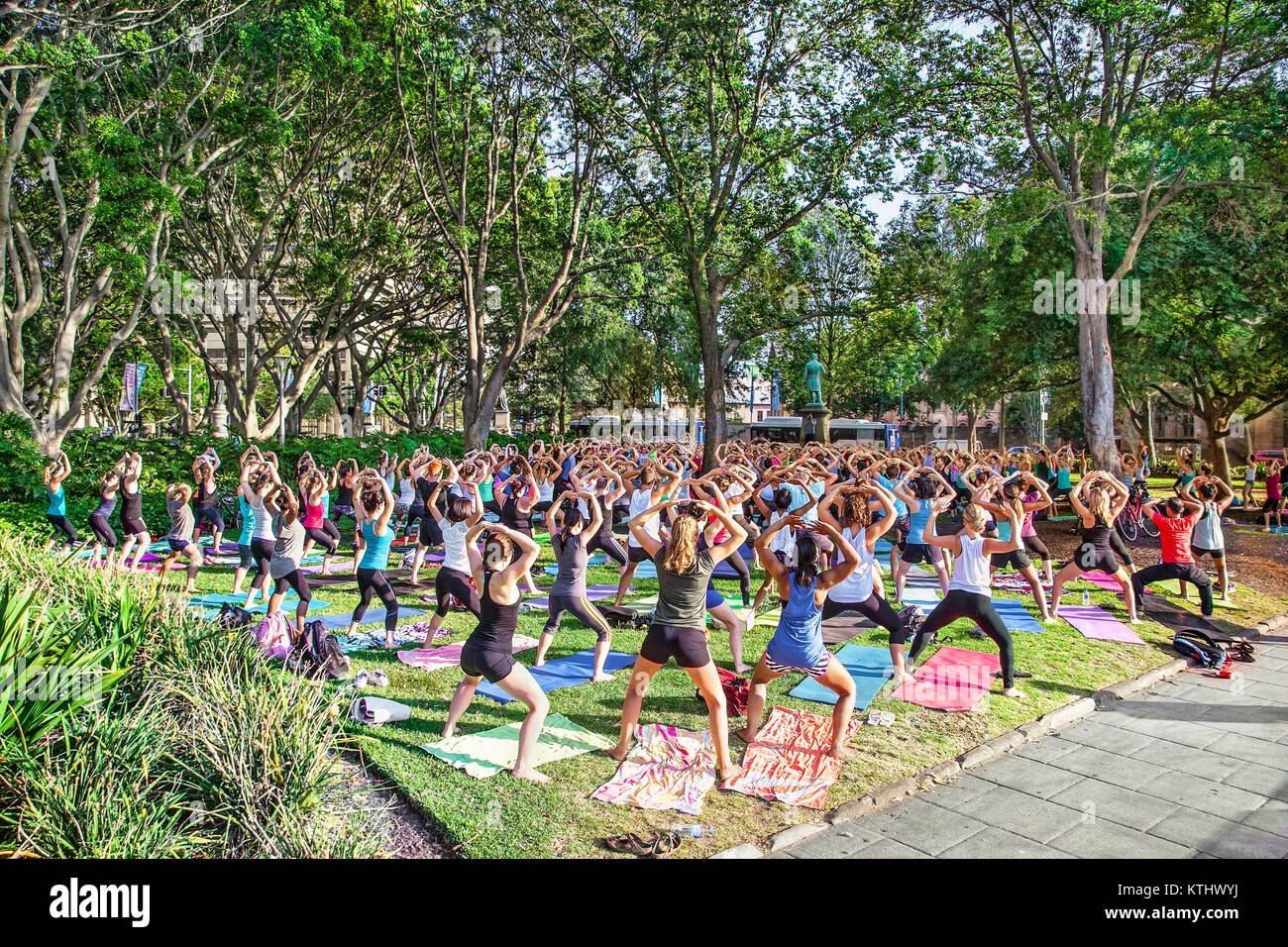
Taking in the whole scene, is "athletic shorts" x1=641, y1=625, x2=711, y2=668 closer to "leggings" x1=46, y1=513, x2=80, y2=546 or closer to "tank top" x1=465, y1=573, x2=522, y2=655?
"tank top" x1=465, y1=573, x2=522, y2=655

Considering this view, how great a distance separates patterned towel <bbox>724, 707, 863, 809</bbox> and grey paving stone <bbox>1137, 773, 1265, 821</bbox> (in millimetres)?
2028

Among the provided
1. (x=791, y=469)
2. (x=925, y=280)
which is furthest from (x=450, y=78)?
(x=791, y=469)

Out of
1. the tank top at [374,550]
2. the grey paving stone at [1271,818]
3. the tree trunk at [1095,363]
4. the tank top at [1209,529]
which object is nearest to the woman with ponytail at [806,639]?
the grey paving stone at [1271,818]

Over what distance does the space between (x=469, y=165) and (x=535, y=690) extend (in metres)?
20.4

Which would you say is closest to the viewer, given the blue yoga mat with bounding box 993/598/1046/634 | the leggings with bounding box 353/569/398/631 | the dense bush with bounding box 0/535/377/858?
the dense bush with bounding box 0/535/377/858

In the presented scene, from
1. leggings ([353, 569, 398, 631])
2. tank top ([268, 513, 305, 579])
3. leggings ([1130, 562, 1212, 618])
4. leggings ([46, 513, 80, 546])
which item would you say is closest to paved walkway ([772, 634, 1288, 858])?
leggings ([1130, 562, 1212, 618])

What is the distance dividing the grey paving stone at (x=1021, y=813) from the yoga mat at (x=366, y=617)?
6.65 metres

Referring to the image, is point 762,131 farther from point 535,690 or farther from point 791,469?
point 535,690

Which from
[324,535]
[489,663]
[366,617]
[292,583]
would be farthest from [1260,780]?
[324,535]

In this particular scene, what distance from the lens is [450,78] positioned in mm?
18531

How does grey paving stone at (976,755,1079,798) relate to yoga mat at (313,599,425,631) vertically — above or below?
below

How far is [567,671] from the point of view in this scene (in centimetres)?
777

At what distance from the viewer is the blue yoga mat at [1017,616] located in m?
9.66

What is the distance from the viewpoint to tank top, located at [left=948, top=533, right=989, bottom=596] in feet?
23.3
